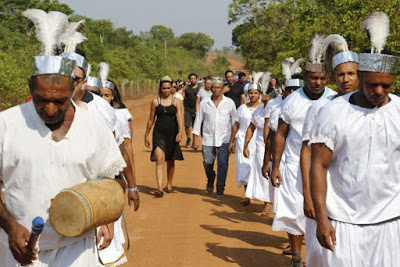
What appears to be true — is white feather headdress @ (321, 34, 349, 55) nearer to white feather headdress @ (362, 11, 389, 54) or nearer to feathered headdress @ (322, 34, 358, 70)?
feathered headdress @ (322, 34, 358, 70)

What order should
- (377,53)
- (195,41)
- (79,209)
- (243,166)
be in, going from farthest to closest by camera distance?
(195,41)
(243,166)
(377,53)
(79,209)

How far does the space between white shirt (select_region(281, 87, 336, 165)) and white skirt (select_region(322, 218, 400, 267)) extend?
284cm

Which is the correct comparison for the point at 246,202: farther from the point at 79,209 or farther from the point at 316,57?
the point at 79,209

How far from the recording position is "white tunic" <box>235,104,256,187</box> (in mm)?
12750

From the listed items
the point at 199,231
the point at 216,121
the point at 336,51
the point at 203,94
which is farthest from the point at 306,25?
the point at 336,51

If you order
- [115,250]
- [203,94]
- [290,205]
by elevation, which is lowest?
[115,250]

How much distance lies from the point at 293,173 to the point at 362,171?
10.3ft

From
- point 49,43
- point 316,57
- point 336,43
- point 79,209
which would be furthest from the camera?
point 316,57

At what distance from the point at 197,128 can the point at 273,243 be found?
16.1ft

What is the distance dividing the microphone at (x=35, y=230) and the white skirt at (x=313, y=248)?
2.29 meters

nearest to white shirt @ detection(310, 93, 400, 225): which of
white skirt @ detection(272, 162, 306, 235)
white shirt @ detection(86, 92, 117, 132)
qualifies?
white shirt @ detection(86, 92, 117, 132)

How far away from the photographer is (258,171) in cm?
1167

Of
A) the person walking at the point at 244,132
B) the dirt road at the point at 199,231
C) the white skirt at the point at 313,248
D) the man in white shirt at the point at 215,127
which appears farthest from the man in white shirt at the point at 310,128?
the man in white shirt at the point at 215,127

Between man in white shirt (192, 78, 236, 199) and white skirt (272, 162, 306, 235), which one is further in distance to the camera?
man in white shirt (192, 78, 236, 199)
